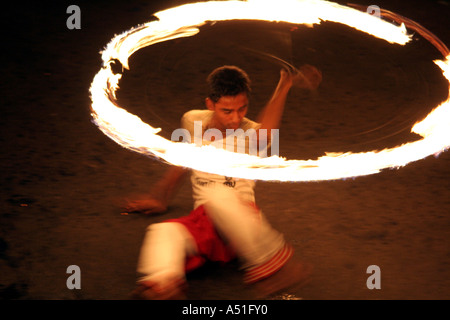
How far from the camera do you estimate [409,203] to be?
432 centimetres

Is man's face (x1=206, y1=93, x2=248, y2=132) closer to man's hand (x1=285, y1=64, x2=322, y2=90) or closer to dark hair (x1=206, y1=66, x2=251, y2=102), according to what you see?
dark hair (x1=206, y1=66, x2=251, y2=102)

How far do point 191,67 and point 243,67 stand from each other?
0.52 meters

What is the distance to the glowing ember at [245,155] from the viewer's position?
12.0ft

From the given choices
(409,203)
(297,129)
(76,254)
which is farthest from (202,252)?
(297,129)

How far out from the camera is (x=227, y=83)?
367cm

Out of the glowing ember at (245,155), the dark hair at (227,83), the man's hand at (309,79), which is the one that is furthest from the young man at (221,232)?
the man's hand at (309,79)

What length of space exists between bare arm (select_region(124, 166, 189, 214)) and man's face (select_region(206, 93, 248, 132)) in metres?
0.37

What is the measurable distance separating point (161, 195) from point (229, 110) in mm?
710

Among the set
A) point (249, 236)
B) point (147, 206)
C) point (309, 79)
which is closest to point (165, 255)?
point (249, 236)

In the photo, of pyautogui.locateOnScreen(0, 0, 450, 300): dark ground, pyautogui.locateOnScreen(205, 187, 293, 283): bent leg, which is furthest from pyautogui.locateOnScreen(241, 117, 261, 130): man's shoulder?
pyautogui.locateOnScreen(0, 0, 450, 300): dark ground

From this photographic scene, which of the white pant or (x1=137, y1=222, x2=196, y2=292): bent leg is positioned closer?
(x1=137, y1=222, x2=196, y2=292): bent leg

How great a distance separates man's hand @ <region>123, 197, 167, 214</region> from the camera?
13.1 feet
